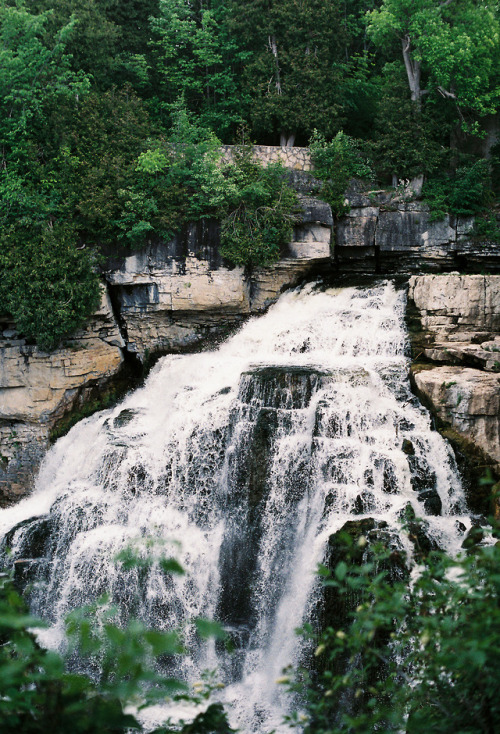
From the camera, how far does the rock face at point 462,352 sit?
34.7 feet

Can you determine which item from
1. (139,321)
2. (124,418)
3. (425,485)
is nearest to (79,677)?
(425,485)

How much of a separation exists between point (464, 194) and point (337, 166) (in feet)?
10.5

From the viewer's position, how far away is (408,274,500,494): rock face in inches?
417

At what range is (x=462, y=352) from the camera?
1178 cm

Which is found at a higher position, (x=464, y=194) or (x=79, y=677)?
(x=464, y=194)

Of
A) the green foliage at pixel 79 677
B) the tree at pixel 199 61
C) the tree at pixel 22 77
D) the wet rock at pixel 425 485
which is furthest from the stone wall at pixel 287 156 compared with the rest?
the green foliage at pixel 79 677

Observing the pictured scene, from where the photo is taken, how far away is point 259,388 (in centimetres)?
1195

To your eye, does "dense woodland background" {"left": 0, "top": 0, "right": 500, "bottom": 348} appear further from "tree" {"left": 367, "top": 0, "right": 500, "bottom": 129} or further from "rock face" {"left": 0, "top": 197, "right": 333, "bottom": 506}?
"rock face" {"left": 0, "top": 197, "right": 333, "bottom": 506}

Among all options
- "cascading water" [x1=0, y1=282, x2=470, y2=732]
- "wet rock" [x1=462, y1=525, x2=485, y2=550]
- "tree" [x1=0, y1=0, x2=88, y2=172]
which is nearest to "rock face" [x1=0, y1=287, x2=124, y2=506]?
"cascading water" [x1=0, y1=282, x2=470, y2=732]

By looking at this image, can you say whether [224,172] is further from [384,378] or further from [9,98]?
[384,378]

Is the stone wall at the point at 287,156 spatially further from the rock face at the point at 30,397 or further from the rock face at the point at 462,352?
the rock face at the point at 30,397

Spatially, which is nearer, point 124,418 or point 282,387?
point 282,387

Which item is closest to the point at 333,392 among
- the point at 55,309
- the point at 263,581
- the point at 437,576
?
the point at 263,581

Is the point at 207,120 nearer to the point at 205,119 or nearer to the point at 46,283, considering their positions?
the point at 205,119
